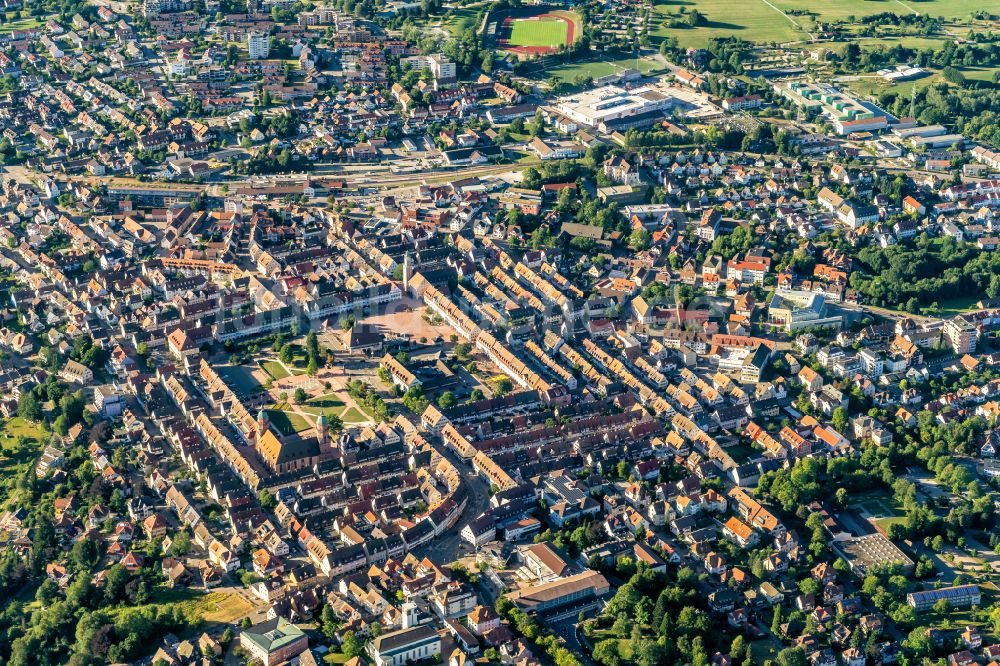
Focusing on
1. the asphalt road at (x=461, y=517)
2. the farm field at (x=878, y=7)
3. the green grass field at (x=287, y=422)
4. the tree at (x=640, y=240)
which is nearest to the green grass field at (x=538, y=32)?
the farm field at (x=878, y=7)

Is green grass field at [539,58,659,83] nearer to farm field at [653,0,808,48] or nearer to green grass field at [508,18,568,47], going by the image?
green grass field at [508,18,568,47]

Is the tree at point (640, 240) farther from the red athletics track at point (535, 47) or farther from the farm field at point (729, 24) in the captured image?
the farm field at point (729, 24)

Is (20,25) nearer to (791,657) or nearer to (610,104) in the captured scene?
(610,104)

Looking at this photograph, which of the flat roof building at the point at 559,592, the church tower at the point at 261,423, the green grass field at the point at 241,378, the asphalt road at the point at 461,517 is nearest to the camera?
the flat roof building at the point at 559,592

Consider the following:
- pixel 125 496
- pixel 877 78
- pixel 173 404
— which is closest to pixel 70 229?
pixel 173 404

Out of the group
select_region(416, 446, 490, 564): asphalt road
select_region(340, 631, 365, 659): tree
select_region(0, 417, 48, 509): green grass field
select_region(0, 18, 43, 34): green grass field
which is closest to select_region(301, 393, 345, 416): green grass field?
select_region(416, 446, 490, 564): asphalt road

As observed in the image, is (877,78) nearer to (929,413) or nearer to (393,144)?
(393,144)

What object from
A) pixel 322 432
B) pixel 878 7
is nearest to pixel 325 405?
pixel 322 432

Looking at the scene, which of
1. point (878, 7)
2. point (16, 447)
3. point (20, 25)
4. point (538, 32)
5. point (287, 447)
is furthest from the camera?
point (878, 7)
